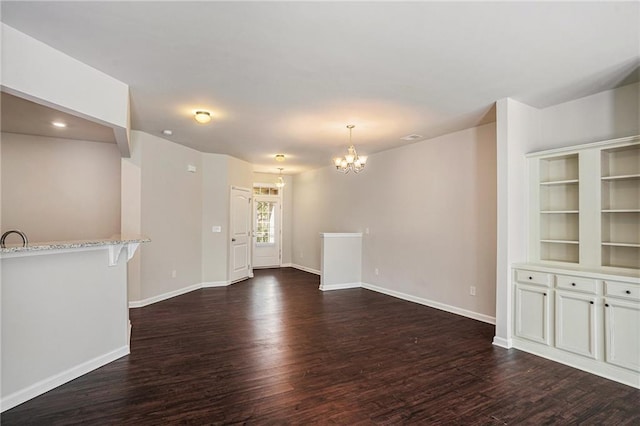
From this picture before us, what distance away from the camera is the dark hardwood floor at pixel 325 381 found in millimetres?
2422

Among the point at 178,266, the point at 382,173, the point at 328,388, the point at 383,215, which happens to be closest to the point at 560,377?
the point at 328,388

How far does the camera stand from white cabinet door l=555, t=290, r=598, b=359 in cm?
318

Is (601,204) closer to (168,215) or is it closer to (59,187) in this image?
(168,215)

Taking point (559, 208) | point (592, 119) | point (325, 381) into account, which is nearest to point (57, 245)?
point (325, 381)

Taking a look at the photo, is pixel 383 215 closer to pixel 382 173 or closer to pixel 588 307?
pixel 382 173

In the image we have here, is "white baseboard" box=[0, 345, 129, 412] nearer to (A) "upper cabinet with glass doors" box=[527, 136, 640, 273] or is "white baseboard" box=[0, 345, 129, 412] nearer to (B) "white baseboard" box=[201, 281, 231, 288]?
(B) "white baseboard" box=[201, 281, 231, 288]

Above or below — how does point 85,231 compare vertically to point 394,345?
above

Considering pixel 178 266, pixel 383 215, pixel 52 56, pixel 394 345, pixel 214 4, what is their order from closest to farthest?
pixel 214 4 → pixel 52 56 → pixel 394 345 → pixel 178 266 → pixel 383 215

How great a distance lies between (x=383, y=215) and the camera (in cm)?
665

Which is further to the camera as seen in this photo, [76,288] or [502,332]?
[502,332]

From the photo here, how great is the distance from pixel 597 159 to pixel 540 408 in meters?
2.49

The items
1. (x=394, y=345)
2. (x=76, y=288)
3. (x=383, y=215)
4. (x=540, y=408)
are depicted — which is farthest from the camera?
(x=383, y=215)

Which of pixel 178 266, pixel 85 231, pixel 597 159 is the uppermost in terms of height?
pixel 597 159

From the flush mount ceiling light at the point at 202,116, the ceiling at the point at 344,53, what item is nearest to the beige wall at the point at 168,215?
the ceiling at the point at 344,53
